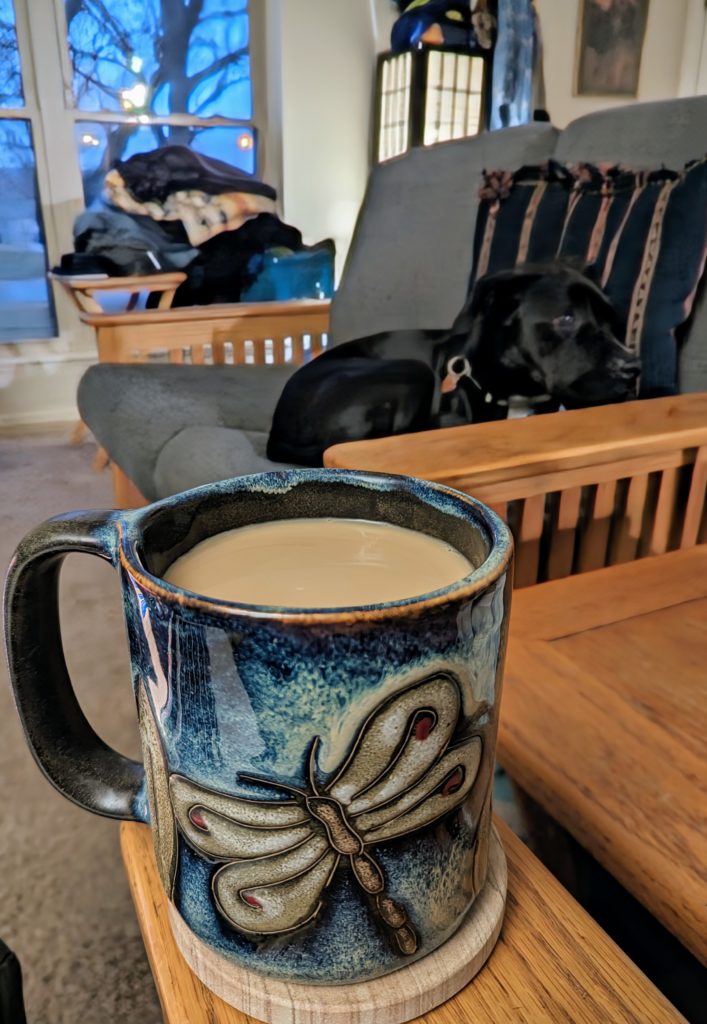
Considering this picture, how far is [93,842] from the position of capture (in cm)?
97

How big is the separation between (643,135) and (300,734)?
1.31 meters

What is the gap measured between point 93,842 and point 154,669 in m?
0.83

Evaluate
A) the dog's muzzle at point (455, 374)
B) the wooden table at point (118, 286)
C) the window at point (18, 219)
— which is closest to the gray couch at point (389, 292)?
the dog's muzzle at point (455, 374)

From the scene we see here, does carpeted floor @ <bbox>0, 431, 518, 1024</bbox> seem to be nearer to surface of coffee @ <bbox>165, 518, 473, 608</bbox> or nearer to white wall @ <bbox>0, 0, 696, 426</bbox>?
surface of coffee @ <bbox>165, 518, 473, 608</bbox>

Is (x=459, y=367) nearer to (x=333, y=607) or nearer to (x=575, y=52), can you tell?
(x=333, y=607)

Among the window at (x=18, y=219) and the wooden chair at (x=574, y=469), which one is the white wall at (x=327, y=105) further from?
the wooden chair at (x=574, y=469)

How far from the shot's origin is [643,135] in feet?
4.14

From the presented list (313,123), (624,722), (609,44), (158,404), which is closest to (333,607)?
(624,722)

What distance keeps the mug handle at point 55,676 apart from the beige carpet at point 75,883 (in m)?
0.55

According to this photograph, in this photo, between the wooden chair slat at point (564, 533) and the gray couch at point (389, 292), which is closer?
the wooden chair slat at point (564, 533)

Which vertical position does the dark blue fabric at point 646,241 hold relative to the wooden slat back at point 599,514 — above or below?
above

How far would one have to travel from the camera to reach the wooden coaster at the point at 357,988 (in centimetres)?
31

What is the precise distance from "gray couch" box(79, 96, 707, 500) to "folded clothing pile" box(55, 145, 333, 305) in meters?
1.23

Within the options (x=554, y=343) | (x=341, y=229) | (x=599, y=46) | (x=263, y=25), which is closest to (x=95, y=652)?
(x=554, y=343)
